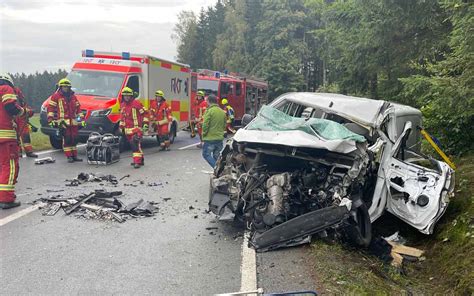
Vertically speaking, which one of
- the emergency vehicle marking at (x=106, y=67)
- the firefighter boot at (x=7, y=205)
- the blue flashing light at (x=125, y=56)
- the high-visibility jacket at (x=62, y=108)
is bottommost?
the firefighter boot at (x=7, y=205)

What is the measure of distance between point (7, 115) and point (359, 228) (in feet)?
16.6

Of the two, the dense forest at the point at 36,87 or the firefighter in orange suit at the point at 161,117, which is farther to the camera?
the dense forest at the point at 36,87

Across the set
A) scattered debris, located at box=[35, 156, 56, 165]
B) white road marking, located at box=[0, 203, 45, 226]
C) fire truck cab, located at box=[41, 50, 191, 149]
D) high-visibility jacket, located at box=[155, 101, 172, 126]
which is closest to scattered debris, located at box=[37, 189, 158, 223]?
white road marking, located at box=[0, 203, 45, 226]

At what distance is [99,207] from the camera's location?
19.5 ft

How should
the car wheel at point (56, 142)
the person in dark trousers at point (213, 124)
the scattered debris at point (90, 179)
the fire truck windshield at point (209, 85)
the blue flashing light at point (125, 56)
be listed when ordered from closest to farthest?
1. the scattered debris at point (90, 179)
2. the person in dark trousers at point (213, 124)
3. the car wheel at point (56, 142)
4. the blue flashing light at point (125, 56)
5. the fire truck windshield at point (209, 85)

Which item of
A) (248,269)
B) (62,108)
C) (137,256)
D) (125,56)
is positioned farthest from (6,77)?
(125,56)

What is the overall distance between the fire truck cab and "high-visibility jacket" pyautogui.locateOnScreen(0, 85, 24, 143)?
4.38 metres

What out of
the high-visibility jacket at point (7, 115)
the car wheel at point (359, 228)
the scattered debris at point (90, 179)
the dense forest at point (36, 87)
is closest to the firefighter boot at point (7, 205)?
the high-visibility jacket at point (7, 115)

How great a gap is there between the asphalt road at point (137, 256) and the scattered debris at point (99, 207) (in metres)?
0.13

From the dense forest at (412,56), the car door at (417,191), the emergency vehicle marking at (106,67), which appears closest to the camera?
the car door at (417,191)

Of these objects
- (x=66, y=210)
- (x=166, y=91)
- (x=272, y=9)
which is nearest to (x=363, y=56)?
(x=166, y=91)

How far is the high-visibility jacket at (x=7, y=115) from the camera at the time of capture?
621 cm

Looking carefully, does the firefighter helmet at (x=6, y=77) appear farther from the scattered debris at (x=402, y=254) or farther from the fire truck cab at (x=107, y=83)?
the scattered debris at (x=402, y=254)

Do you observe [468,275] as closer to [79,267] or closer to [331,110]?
[331,110]
